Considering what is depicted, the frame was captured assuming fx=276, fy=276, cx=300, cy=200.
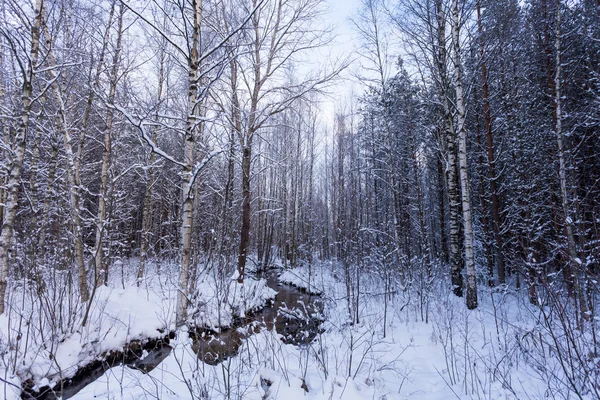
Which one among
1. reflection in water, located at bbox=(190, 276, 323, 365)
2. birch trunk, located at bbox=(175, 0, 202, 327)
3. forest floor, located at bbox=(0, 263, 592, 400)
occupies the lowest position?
reflection in water, located at bbox=(190, 276, 323, 365)

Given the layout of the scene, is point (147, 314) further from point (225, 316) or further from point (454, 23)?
point (454, 23)

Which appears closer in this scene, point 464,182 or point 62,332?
point 62,332

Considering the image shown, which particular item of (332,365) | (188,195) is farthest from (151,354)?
(332,365)

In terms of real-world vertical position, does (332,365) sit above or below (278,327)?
above

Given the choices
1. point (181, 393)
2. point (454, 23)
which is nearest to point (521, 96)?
point (454, 23)

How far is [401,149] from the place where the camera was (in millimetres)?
16281

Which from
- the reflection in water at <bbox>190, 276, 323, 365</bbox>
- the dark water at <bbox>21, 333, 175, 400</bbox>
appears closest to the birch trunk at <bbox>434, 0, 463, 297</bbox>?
the reflection in water at <bbox>190, 276, 323, 365</bbox>

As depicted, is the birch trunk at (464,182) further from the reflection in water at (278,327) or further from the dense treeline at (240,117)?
the reflection in water at (278,327)

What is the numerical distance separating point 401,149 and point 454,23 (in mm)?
9946

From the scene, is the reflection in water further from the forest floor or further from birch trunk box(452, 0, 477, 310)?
birch trunk box(452, 0, 477, 310)

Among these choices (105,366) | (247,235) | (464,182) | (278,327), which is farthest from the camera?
(247,235)

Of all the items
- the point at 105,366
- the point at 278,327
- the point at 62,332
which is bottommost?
the point at 278,327

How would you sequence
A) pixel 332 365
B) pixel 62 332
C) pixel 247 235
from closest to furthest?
1. pixel 332 365
2. pixel 62 332
3. pixel 247 235

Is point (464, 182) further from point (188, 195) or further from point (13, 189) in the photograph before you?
point (13, 189)
